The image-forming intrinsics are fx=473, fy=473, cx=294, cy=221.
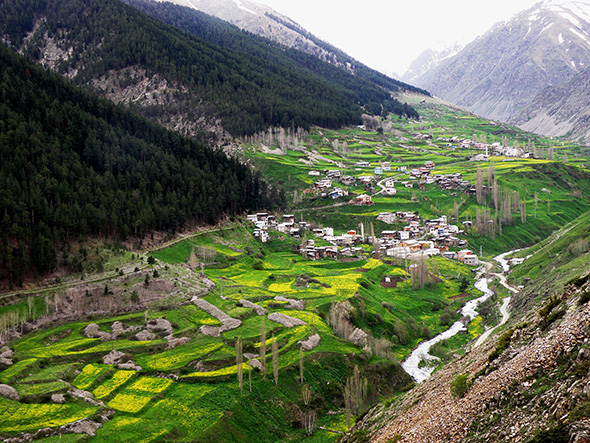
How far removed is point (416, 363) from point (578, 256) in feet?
180

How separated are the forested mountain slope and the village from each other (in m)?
14.1

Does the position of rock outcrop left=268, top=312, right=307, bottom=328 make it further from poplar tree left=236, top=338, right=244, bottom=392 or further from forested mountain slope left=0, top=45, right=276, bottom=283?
forested mountain slope left=0, top=45, right=276, bottom=283

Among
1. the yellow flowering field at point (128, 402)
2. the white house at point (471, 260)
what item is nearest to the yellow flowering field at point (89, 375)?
the yellow flowering field at point (128, 402)

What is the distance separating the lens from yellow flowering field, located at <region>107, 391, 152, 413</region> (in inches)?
2084

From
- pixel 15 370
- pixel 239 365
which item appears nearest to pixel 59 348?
pixel 15 370

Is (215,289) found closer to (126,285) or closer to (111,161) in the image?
(126,285)

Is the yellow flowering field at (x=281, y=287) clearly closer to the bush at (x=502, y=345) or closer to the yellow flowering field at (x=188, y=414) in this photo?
the yellow flowering field at (x=188, y=414)

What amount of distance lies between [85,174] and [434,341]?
89.1 metres

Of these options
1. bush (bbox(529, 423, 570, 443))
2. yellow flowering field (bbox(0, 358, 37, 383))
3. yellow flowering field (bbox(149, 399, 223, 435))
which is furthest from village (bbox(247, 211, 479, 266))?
bush (bbox(529, 423, 570, 443))

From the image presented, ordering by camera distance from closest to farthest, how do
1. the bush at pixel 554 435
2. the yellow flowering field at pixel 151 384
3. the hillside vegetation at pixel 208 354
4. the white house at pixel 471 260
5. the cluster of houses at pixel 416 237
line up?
the bush at pixel 554 435
the hillside vegetation at pixel 208 354
the yellow flowering field at pixel 151 384
the cluster of houses at pixel 416 237
the white house at pixel 471 260

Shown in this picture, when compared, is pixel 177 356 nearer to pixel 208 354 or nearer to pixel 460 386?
pixel 208 354

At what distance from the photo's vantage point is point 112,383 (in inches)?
2280

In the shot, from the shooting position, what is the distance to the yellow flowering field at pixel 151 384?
5756 cm

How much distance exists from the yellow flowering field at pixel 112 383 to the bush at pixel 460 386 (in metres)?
41.0
